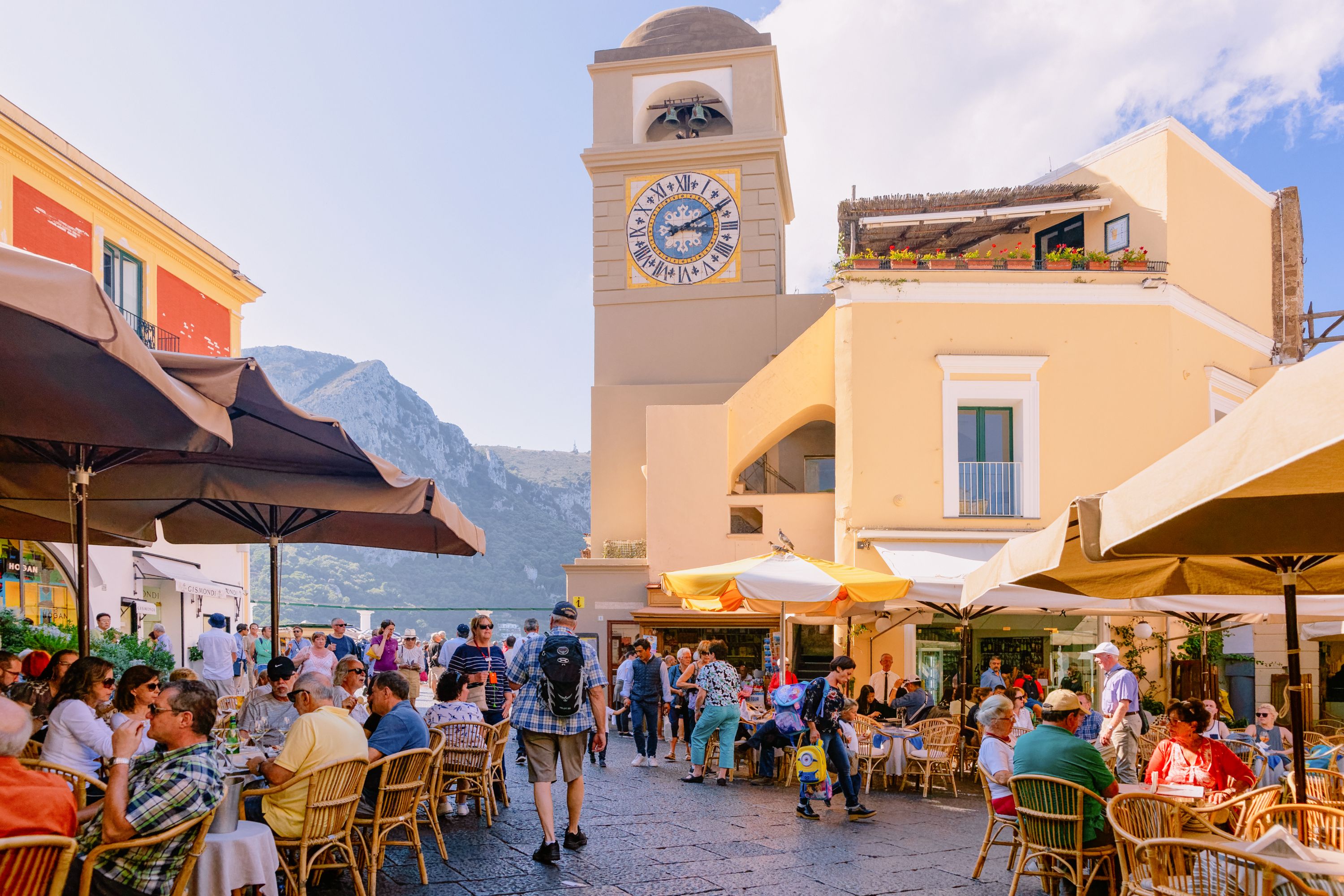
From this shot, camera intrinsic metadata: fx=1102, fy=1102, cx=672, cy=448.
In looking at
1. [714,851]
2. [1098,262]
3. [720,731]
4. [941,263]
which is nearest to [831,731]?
[714,851]

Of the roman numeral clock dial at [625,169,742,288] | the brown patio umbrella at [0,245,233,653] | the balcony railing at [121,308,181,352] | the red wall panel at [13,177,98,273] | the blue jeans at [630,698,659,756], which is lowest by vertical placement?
the blue jeans at [630,698,659,756]

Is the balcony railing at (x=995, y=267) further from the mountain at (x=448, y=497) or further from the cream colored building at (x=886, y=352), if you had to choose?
the mountain at (x=448, y=497)

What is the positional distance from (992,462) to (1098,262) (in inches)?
141

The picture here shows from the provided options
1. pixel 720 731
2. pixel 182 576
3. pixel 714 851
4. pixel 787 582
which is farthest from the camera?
pixel 182 576

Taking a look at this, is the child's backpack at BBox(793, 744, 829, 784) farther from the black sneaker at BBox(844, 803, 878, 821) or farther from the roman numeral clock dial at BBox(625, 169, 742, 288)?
the roman numeral clock dial at BBox(625, 169, 742, 288)

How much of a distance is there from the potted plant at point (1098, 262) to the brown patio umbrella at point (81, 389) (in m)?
15.1

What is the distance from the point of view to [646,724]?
13.3 m

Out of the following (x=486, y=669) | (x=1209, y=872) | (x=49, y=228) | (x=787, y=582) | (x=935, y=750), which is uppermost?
(x=49, y=228)

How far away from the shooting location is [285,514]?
9156mm

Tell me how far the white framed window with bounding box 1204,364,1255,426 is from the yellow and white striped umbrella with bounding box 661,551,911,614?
8.50 metres

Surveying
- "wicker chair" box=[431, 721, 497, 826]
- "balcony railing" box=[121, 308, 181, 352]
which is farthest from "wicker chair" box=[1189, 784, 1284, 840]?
"balcony railing" box=[121, 308, 181, 352]

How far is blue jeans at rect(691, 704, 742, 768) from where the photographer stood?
11.6m

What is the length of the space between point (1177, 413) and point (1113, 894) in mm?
13143

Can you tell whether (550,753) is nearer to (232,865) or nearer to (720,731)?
(232,865)
